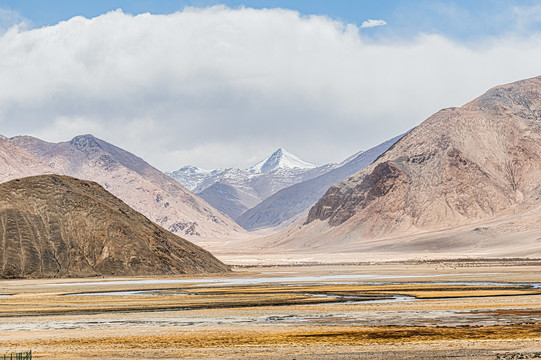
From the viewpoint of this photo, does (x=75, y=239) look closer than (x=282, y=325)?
No

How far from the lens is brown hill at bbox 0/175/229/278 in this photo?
10762cm

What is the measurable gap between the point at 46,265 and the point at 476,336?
3332 inches

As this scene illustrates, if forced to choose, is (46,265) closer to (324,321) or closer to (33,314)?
(33,314)

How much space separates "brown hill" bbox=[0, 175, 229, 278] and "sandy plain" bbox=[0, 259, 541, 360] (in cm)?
4051

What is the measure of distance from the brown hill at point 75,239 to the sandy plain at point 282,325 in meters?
40.5

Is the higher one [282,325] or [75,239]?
[75,239]

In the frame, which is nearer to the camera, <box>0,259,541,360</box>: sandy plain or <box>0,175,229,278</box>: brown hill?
<box>0,259,541,360</box>: sandy plain

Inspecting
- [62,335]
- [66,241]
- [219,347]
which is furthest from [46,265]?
[219,347]

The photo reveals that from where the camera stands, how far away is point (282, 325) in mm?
40344

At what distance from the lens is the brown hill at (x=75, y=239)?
10762 centimetres

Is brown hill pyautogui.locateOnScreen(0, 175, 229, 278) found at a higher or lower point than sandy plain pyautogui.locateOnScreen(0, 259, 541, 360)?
higher

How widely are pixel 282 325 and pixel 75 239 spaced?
78.5 m

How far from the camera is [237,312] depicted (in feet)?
160

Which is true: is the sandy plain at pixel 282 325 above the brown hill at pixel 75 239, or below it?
below
